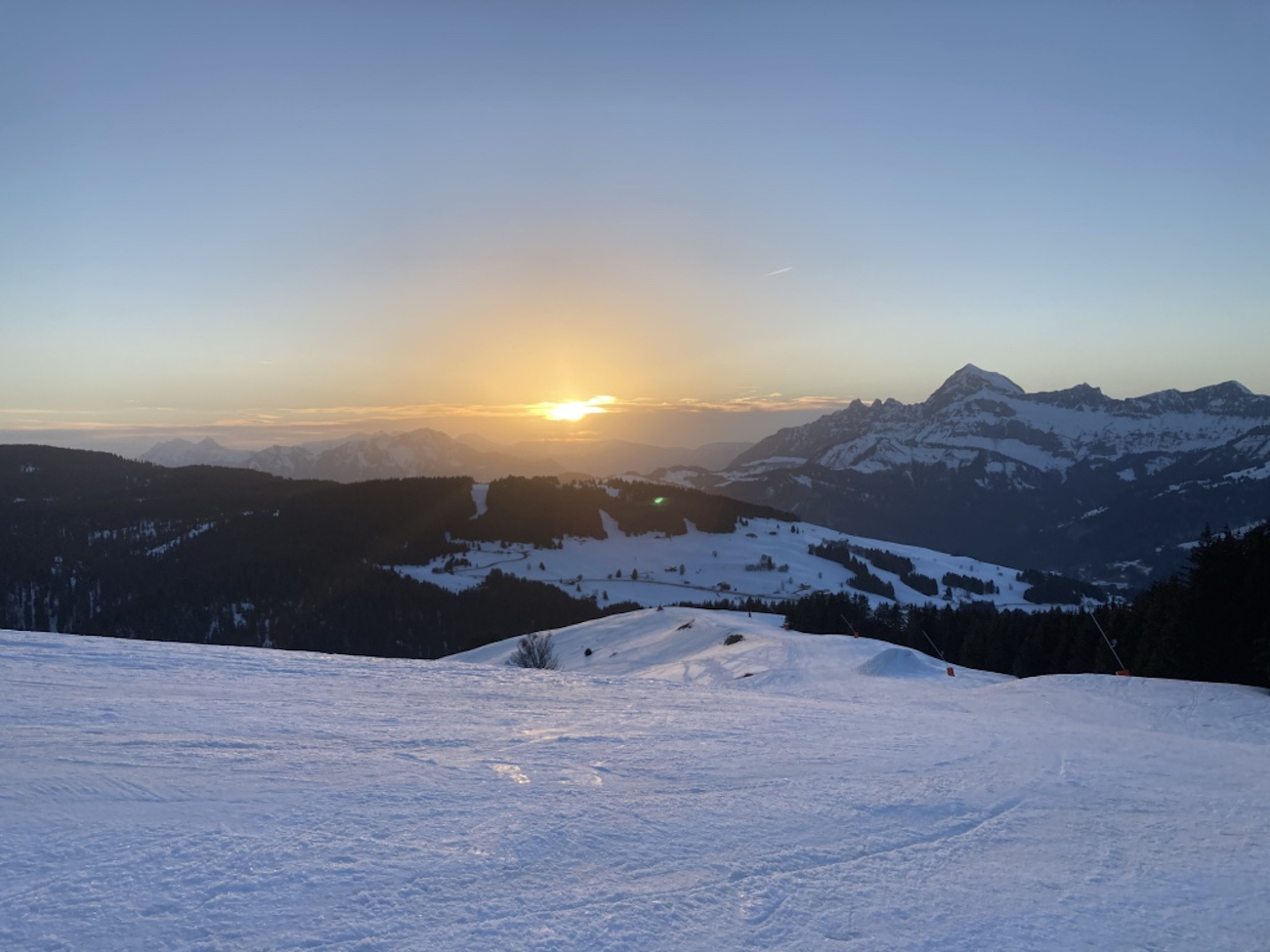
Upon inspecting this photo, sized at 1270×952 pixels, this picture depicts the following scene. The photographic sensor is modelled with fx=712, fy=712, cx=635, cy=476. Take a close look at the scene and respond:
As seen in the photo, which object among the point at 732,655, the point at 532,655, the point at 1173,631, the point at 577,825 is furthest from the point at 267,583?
the point at 577,825

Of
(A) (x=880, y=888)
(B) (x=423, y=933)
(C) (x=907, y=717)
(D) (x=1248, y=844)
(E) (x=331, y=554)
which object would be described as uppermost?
(B) (x=423, y=933)

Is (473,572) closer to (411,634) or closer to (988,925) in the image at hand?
(411,634)

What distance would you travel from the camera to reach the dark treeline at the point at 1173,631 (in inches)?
1050

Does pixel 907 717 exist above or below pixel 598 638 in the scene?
above

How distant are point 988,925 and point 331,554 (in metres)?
182

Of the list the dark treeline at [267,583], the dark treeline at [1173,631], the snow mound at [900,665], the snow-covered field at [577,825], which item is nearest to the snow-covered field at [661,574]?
the dark treeline at [267,583]

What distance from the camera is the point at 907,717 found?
1523 centimetres

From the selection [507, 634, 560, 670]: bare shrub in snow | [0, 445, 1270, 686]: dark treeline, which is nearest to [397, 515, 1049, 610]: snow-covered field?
[0, 445, 1270, 686]: dark treeline

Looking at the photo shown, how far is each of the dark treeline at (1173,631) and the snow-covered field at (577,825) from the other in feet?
56.8

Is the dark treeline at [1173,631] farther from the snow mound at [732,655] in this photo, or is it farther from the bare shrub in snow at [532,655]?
the bare shrub in snow at [532,655]

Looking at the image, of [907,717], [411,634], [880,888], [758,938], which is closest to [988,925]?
[880,888]

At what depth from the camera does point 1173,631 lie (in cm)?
2920

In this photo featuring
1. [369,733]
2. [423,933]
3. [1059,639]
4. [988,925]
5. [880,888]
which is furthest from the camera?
[1059,639]

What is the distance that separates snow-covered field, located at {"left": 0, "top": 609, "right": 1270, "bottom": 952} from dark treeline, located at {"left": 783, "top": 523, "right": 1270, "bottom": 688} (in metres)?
17.3
